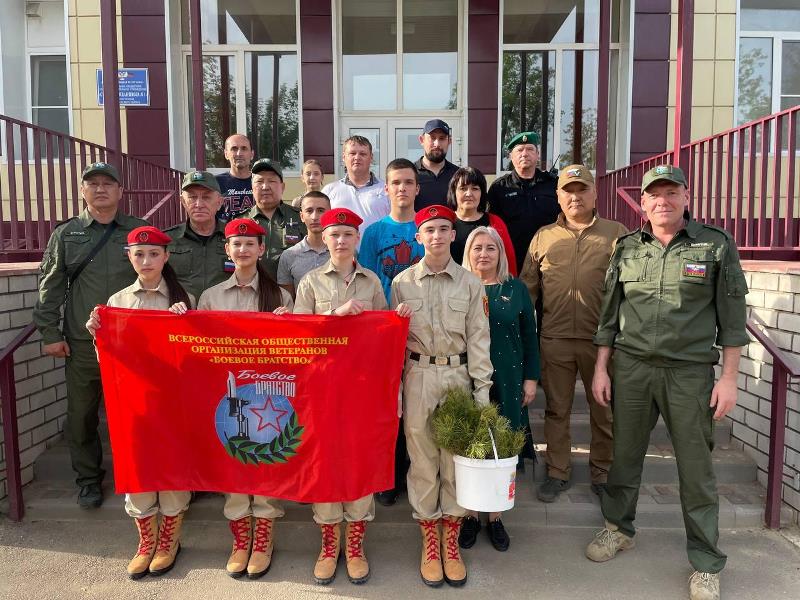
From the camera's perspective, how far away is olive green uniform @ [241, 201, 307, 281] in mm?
4098

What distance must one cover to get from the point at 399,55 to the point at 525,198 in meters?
4.83

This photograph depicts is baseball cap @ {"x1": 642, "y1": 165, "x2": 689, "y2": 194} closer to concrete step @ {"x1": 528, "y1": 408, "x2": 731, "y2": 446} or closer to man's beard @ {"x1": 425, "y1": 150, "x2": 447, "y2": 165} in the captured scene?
man's beard @ {"x1": 425, "y1": 150, "x2": 447, "y2": 165}

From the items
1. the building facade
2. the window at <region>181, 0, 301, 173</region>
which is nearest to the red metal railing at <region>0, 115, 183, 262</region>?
the building facade

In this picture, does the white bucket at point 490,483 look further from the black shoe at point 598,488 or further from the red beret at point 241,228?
the red beret at point 241,228

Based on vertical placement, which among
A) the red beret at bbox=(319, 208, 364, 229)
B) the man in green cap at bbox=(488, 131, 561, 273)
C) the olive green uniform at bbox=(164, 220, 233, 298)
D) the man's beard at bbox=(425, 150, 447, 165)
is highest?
the man's beard at bbox=(425, 150, 447, 165)

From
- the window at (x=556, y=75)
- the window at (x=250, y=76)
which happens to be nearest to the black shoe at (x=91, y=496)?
the window at (x=250, y=76)

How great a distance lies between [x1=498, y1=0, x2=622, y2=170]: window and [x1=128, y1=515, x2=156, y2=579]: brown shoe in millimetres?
6518

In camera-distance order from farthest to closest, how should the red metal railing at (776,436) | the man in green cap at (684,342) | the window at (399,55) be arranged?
1. the window at (399,55)
2. the red metal railing at (776,436)
3. the man in green cap at (684,342)

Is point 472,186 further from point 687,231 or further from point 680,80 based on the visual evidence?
point 680,80

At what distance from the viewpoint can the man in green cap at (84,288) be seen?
362 cm

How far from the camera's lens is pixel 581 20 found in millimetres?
8297

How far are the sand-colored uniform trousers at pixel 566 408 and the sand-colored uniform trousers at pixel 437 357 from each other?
0.80 m

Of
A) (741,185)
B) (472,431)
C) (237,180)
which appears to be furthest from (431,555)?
(741,185)

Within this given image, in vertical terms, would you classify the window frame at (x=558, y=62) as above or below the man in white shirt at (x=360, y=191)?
above
